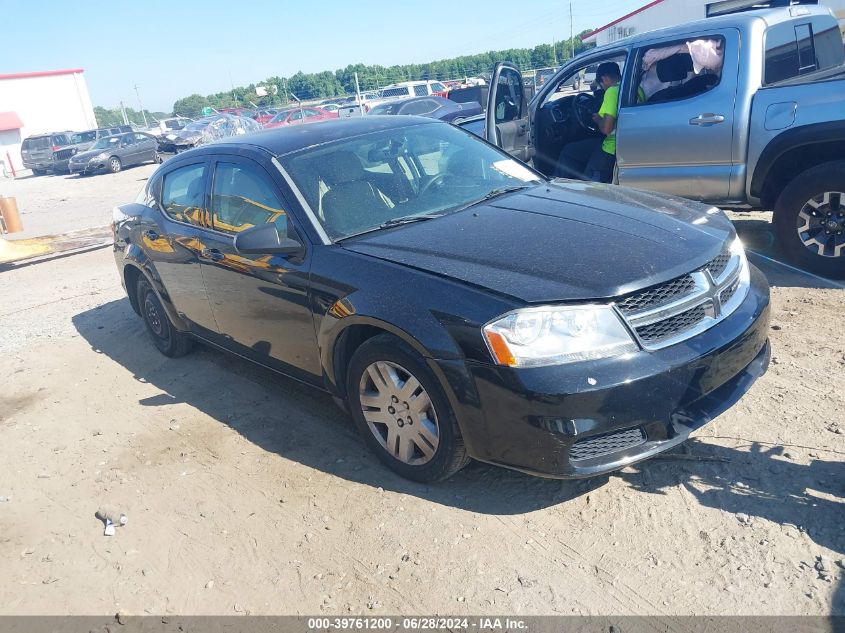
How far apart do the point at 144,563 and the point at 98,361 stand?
3.23m

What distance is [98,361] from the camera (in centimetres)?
602

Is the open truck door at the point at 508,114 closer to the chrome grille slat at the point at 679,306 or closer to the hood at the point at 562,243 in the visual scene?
the hood at the point at 562,243

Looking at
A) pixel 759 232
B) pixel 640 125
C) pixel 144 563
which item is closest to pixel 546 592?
pixel 144 563

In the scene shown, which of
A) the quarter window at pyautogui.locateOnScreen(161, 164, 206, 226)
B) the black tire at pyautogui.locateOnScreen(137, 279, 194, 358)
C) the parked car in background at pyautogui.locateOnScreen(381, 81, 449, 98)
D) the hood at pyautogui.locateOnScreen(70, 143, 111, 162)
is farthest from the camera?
the parked car in background at pyautogui.locateOnScreen(381, 81, 449, 98)

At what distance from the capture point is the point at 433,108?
19703mm

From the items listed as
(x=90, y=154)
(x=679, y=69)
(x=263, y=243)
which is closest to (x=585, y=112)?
(x=679, y=69)

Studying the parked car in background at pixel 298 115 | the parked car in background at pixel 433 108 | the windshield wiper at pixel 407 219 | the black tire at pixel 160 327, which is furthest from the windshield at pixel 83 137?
the windshield wiper at pixel 407 219

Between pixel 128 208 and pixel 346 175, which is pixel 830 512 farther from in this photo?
pixel 128 208

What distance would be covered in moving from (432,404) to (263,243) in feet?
4.11

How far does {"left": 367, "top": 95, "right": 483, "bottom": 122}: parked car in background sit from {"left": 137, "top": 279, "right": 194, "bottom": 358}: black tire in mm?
12835

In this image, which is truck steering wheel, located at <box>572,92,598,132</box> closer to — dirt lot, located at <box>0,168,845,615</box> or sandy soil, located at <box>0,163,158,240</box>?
dirt lot, located at <box>0,168,845,615</box>

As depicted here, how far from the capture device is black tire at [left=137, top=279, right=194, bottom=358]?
18.4 feet

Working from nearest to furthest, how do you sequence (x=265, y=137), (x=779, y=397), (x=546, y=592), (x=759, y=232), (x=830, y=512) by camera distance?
(x=546, y=592) < (x=830, y=512) < (x=779, y=397) < (x=265, y=137) < (x=759, y=232)

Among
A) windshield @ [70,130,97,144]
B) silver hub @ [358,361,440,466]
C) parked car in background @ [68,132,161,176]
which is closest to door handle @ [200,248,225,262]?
silver hub @ [358,361,440,466]
